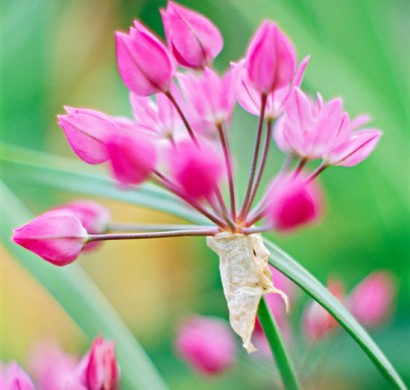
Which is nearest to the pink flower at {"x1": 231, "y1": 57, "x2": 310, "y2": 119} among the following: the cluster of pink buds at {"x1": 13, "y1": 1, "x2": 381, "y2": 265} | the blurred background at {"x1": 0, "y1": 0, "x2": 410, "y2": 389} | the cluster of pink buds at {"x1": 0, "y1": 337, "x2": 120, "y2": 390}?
the cluster of pink buds at {"x1": 13, "y1": 1, "x2": 381, "y2": 265}

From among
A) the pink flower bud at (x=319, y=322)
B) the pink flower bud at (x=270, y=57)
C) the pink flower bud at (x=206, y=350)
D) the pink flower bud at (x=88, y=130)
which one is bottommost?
the pink flower bud at (x=319, y=322)

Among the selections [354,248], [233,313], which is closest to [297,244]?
[354,248]

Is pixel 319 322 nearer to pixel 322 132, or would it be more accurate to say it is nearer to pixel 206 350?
pixel 206 350

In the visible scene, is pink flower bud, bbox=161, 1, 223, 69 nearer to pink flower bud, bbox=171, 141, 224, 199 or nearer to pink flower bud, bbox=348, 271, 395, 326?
pink flower bud, bbox=171, 141, 224, 199

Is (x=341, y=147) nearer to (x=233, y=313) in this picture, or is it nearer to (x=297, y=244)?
(x=233, y=313)

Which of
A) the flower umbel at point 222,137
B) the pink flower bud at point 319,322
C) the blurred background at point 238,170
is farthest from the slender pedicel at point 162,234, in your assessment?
the blurred background at point 238,170

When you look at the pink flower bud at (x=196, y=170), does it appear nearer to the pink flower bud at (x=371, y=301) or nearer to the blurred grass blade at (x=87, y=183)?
the blurred grass blade at (x=87, y=183)
